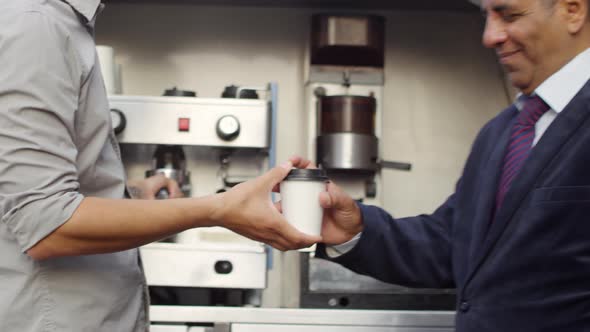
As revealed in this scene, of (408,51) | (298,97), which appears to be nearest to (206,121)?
(298,97)

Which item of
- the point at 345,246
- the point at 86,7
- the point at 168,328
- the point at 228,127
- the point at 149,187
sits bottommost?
the point at 168,328

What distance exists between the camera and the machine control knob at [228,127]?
196cm

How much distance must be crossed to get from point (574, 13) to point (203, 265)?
1106 mm

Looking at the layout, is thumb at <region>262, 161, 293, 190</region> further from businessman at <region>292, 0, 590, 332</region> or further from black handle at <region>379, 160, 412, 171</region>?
black handle at <region>379, 160, 412, 171</region>

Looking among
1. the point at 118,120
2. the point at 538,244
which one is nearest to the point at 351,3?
the point at 118,120

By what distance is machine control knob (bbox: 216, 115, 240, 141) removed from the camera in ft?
6.43

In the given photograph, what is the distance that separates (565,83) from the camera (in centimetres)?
128

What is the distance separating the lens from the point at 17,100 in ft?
3.01

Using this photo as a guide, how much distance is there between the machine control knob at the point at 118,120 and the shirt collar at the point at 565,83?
44.0 inches

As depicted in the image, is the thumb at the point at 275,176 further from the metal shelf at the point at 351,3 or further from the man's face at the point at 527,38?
the metal shelf at the point at 351,3

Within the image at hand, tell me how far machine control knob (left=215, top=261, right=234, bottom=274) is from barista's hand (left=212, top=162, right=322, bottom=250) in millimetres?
815

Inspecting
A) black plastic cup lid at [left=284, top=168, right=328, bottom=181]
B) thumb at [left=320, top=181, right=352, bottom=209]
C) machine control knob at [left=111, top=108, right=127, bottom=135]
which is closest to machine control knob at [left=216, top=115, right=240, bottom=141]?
machine control knob at [left=111, top=108, right=127, bottom=135]

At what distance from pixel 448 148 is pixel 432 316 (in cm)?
80

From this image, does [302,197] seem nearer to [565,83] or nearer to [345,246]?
[345,246]
